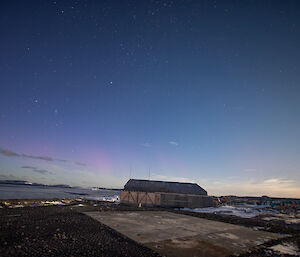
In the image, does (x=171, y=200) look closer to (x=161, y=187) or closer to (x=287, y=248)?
(x=161, y=187)

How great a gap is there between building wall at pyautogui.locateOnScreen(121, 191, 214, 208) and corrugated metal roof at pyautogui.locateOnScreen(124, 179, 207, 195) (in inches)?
163

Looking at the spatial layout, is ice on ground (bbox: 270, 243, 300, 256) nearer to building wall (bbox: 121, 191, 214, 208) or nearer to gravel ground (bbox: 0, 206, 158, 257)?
gravel ground (bbox: 0, 206, 158, 257)

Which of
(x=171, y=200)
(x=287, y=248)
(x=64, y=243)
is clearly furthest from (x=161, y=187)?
(x=64, y=243)

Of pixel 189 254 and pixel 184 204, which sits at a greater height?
pixel 189 254

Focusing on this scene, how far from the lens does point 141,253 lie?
811 cm

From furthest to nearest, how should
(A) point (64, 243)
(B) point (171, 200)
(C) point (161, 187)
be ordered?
(C) point (161, 187)
(B) point (171, 200)
(A) point (64, 243)

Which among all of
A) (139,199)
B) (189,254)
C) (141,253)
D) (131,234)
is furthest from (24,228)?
(139,199)

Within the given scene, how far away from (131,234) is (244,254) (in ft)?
20.1

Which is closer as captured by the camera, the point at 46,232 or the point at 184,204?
the point at 46,232

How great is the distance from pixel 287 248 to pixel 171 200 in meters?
29.4

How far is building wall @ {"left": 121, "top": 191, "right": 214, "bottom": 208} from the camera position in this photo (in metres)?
37.5

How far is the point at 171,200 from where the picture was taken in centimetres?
3822

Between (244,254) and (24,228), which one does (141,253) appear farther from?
(24,228)

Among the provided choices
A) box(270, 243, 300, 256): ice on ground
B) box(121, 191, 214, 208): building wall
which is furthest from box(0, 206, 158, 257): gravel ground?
box(121, 191, 214, 208): building wall
